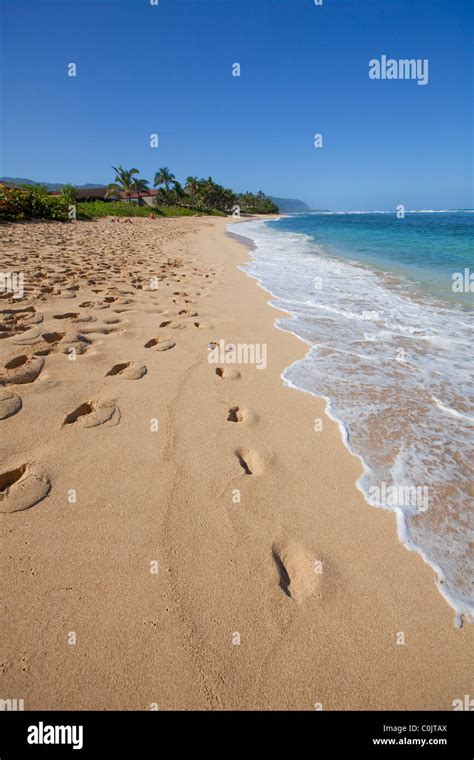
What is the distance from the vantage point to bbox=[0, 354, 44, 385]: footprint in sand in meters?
3.14

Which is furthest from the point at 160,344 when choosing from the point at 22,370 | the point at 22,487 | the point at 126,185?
the point at 126,185

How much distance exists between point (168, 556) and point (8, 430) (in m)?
1.64

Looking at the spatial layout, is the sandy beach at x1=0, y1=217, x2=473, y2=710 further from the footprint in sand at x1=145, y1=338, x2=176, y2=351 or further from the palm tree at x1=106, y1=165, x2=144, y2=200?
the palm tree at x1=106, y1=165, x2=144, y2=200

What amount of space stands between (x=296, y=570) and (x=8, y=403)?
8.50ft

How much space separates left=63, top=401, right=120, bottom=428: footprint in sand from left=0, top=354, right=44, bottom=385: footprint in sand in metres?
0.74

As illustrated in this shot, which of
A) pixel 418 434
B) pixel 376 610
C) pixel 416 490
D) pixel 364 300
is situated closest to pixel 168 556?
pixel 376 610

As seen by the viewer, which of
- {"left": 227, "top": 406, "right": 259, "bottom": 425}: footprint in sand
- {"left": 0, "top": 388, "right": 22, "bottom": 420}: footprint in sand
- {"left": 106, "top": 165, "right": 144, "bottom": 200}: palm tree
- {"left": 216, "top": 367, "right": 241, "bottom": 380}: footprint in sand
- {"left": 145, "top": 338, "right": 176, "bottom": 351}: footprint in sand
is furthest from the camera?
{"left": 106, "top": 165, "right": 144, "bottom": 200}: palm tree

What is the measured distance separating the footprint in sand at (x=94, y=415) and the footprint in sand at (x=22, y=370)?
0.74 metres

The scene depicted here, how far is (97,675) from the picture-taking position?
1.40 meters

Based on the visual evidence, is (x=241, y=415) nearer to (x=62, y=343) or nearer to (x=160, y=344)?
(x=160, y=344)

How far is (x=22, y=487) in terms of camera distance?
2.12 m

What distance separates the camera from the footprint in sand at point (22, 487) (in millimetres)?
2012

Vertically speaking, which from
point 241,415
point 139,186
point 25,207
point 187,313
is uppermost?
point 139,186

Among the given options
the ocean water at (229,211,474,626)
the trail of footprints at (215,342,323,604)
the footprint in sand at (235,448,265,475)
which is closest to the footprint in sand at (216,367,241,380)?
the ocean water at (229,211,474,626)
